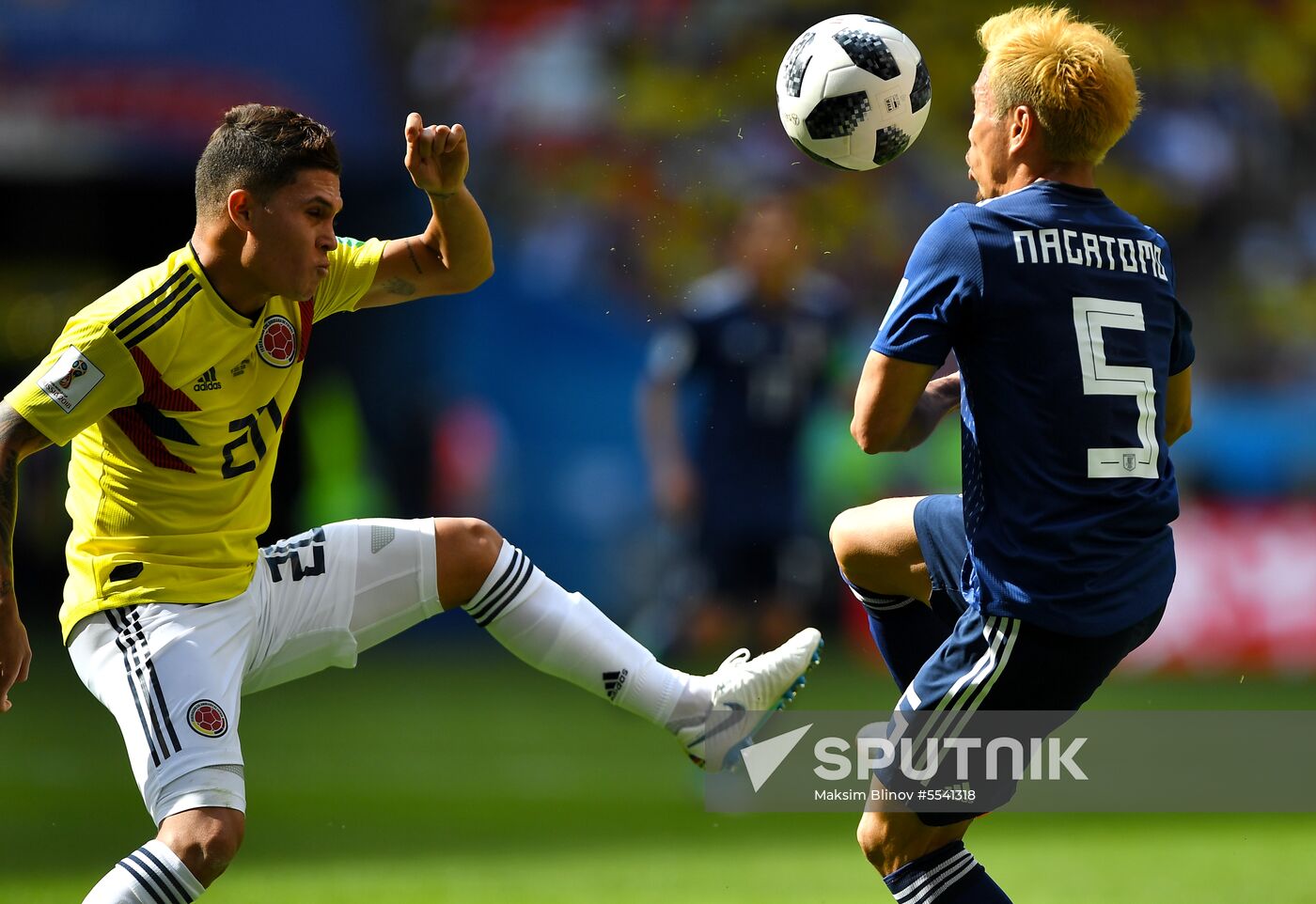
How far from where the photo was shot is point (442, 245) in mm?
4598

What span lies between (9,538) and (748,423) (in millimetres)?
4963

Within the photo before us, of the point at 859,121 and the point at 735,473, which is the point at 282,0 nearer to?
the point at 735,473

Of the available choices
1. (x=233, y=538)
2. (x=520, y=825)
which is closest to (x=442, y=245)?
(x=233, y=538)

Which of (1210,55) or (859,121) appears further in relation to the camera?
(1210,55)

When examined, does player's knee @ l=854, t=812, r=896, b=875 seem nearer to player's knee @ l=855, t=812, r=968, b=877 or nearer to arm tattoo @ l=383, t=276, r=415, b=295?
player's knee @ l=855, t=812, r=968, b=877

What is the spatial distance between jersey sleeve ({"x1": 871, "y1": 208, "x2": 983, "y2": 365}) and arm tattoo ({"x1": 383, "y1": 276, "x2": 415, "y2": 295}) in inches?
65.5

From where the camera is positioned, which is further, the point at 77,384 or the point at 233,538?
the point at 233,538

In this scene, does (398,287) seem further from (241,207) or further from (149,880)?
(149,880)

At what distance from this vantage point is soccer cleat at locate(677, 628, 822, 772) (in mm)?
4371

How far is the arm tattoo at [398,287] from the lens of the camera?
4.63 meters

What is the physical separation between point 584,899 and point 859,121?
2944mm

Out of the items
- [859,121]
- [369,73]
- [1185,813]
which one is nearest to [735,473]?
[1185,813]

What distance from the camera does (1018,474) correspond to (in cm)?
Result: 358

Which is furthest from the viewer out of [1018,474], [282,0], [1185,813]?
[282,0]
